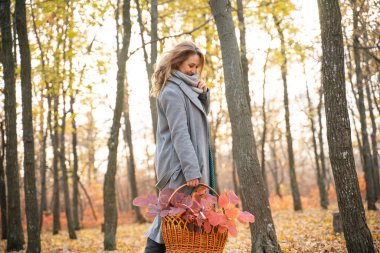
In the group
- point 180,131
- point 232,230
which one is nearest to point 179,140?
point 180,131

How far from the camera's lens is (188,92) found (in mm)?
3314

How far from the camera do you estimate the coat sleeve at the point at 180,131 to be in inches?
121

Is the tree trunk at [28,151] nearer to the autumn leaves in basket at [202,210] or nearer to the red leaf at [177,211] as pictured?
the autumn leaves in basket at [202,210]

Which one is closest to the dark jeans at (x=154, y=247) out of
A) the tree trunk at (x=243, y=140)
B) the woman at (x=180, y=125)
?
the woman at (x=180, y=125)

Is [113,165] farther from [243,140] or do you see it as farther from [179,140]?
[179,140]

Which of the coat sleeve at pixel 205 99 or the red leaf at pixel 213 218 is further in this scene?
the coat sleeve at pixel 205 99

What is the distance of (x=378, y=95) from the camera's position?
15.8m

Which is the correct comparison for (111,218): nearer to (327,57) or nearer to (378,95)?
(327,57)

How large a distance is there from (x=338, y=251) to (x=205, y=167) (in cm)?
376

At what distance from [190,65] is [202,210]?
1320 mm

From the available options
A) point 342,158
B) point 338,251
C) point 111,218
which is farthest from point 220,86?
point 342,158

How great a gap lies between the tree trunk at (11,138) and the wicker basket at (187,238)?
24.0 feet

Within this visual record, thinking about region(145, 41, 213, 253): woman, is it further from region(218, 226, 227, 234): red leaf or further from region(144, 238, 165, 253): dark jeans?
region(218, 226, 227, 234): red leaf

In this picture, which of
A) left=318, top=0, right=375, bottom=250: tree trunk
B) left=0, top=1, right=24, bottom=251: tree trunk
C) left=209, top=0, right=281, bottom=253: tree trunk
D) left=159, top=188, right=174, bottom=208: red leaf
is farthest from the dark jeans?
left=0, top=1, right=24, bottom=251: tree trunk
